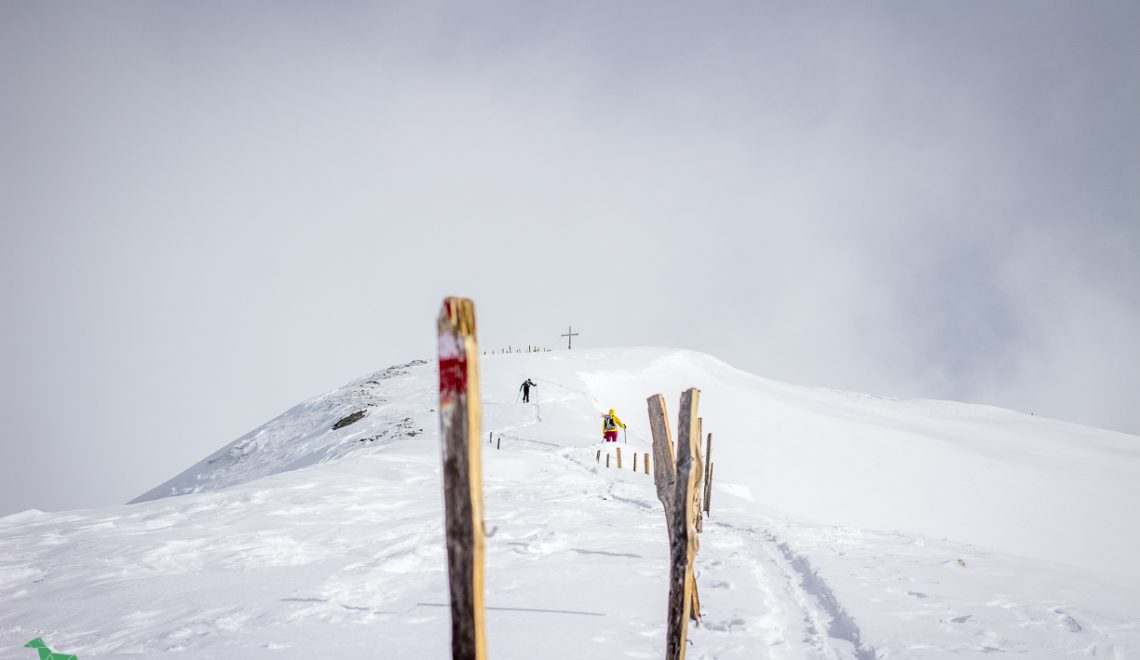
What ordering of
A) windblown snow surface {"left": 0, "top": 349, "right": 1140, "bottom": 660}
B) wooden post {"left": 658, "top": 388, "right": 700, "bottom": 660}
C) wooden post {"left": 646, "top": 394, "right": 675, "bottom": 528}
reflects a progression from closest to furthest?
wooden post {"left": 658, "top": 388, "right": 700, "bottom": 660}, wooden post {"left": 646, "top": 394, "right": 675, "bottom": 528}, windblown snow surface {"left": 0, "top": 349, "right": 1140, "bottom": 660}

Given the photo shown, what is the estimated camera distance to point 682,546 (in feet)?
12.3

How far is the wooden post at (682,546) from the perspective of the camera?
371 cm

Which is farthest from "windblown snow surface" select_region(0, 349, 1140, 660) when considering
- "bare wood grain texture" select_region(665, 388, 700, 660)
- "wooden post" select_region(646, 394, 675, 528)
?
"bare wood grain texture" select_region(665, 388, 700, 660)

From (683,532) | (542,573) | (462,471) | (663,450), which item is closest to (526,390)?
(542,573)

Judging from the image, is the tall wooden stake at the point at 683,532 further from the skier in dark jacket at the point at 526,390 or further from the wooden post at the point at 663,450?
the skier in dark jacket at the point at 526,390

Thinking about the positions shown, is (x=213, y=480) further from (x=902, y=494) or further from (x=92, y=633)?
(x=902, y=494)

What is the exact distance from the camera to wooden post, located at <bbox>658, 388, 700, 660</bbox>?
371 cm

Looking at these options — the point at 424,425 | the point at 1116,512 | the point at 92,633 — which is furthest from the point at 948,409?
the point at 92,633

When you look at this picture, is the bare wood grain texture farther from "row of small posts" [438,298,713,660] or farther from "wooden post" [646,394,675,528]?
"row of small posts" [438,298,713,660]

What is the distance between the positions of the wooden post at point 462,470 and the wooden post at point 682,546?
68.1 inches

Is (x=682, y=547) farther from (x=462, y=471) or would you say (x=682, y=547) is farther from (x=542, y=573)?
(x=542, y=573)

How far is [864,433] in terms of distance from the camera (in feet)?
110

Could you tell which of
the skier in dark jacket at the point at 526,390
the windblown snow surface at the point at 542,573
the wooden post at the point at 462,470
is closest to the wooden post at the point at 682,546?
the wooden post at the point at 462,470

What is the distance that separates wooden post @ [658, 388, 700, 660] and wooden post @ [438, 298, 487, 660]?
5.67 ft
